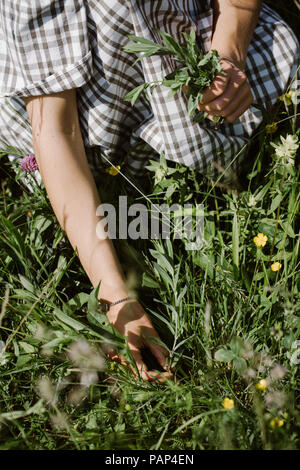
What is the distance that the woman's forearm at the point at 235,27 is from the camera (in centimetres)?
117

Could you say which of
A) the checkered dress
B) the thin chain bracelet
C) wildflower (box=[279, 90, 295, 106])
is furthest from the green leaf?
wildflower (box=[279, 90, 295, 106])

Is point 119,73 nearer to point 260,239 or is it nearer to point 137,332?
point 260,239

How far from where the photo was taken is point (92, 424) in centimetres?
101

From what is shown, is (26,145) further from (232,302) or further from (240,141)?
(232,302)

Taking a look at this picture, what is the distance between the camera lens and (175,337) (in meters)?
1.03

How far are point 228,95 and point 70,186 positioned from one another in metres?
0.46

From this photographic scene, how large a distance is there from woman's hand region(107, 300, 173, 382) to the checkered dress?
0.43 metres

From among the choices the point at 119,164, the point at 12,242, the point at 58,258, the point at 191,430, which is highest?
the point at 119,164

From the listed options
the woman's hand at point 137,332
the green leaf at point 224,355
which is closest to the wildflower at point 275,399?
the green leaf at point 224,355

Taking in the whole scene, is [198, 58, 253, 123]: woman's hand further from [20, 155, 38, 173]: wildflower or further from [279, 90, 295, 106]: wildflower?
[20, 155, 38, 173]: wildflower

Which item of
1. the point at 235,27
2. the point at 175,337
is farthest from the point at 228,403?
the point at 235,27
